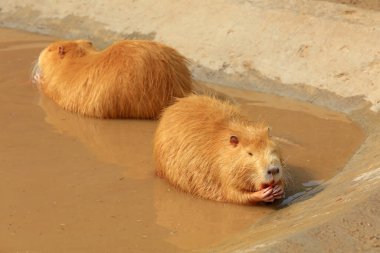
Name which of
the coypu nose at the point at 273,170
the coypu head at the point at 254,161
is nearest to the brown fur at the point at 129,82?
the coypu head at the point at 254,161

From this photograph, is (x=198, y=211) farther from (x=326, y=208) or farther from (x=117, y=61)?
(x=117, y=61)

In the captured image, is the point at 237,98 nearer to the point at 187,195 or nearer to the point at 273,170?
the point at 187,195

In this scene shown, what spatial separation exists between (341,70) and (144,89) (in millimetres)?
1839

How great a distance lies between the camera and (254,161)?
5.79 meters

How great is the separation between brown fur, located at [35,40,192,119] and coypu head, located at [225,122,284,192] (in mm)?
1533

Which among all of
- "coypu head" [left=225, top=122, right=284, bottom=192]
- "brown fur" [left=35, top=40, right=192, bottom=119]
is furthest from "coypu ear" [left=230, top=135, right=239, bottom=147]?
"brown fur" [left=35, top=40, right=192, bottom=119]

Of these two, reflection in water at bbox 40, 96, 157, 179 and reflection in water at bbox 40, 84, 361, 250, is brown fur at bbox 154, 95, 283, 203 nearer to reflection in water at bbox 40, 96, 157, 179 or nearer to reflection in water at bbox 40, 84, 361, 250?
reflection in water at bbox 40, 84, 361, 250

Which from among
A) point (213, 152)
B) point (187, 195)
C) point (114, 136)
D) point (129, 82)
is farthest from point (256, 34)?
point (187, 195)

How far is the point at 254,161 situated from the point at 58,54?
2.99 meters

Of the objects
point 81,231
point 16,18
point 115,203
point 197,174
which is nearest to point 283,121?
point 197,174

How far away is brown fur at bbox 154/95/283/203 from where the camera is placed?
19.0 ft

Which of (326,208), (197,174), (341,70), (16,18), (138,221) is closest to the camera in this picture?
(326,208)

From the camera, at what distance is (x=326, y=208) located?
509 centimetres

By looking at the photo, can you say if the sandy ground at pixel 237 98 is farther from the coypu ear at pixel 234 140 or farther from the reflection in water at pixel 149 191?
the coypu ear at pixel 234 140
